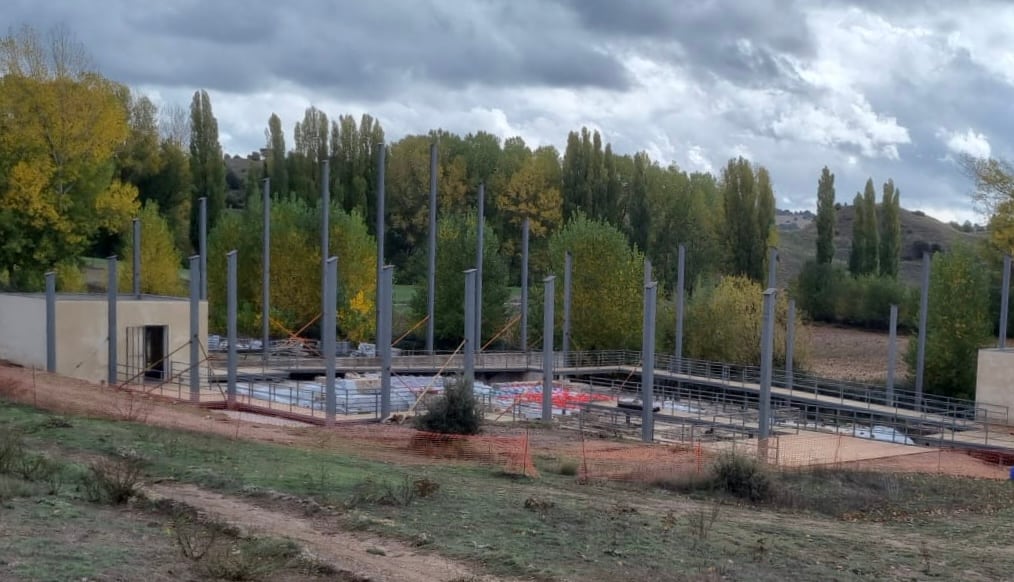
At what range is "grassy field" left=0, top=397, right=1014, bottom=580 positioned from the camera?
11.8 metres

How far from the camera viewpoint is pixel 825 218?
257ft

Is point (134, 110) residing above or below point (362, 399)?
above

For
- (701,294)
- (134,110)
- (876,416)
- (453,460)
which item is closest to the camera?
(453,460)

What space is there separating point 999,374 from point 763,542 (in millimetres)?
24784

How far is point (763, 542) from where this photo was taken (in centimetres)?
1431

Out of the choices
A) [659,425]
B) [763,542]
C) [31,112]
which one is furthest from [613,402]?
[31,112]

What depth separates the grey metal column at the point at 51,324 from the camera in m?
32.2

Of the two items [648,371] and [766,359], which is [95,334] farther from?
[766,359]

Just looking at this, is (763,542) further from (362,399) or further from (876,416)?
(876,416)

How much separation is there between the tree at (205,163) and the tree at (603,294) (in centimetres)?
2891

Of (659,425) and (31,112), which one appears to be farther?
(31,112)

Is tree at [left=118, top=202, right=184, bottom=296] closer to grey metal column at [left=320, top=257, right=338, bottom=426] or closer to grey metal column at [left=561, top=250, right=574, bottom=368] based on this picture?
grey metal column at [left=561, top=250, right=574, bottom=368]

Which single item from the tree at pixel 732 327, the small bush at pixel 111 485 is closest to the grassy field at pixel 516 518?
the small bush at pixel 111 485

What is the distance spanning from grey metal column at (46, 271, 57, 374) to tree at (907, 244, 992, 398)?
32.4m
